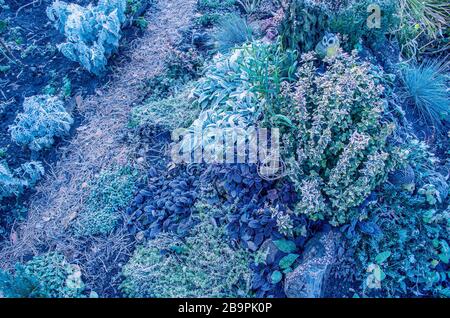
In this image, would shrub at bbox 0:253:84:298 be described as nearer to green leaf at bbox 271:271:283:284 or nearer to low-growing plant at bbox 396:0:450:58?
green leaf at bbox 271:271:283:284

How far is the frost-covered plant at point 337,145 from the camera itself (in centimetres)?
209

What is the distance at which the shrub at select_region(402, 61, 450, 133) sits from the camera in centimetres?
299

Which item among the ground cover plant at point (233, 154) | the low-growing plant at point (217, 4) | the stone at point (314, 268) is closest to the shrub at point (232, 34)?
the ground cover plant at point (233, 154)

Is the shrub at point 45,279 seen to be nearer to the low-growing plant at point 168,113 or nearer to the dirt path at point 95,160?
the dirt path at point 95,160

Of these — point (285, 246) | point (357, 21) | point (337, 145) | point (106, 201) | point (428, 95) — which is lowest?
point (106, 201)

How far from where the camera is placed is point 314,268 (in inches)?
81.4

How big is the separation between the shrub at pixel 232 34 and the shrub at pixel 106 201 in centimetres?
148

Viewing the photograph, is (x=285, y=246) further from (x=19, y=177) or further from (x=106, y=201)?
(x=19, y=177)

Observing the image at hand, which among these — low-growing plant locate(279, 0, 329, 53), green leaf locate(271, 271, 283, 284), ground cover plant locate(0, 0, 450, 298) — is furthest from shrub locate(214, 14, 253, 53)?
green leaf locate(271, 271, 283, 284)

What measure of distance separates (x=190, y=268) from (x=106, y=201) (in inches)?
34.8

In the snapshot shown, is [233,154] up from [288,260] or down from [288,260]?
up

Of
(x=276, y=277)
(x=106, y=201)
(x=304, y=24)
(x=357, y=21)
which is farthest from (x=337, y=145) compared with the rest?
(x=106, y=201)
